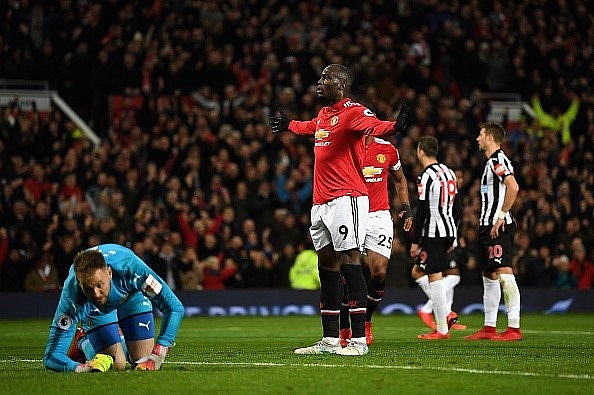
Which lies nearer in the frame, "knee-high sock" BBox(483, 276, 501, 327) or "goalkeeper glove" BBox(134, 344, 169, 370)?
"goalkeeper glove" BBox(134, 344, 169, 370)

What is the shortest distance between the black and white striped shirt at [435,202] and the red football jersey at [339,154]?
335 centimetres

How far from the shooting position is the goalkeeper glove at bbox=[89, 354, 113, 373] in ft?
29.5

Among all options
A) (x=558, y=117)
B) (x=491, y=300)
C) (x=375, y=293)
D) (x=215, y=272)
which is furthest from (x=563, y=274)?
(x=375, y=293)

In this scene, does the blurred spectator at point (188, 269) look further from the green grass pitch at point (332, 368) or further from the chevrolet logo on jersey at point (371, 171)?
the chevrolet logo on jersey at point (371, 171)

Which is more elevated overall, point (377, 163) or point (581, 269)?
point (377, 163)

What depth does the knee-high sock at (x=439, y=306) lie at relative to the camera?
14.0 m

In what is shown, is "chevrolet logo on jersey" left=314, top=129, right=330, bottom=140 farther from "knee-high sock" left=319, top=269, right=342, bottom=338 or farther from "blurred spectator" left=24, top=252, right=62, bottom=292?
"blurred spectator" left=24, top=252, right=62, bottom=292

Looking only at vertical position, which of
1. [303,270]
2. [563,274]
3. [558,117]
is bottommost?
[563,274]

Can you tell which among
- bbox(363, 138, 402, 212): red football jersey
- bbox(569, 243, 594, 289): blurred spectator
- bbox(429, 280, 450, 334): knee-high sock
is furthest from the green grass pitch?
bbox(569, 243, 594, 289): blurred spectator

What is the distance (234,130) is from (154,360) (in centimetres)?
1478

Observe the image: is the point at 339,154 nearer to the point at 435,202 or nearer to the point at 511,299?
the point at 435,202

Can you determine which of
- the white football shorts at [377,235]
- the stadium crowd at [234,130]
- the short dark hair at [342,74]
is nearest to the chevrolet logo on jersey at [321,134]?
the short dark hair at [342,74]

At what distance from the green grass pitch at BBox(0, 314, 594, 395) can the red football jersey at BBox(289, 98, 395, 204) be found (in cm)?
162

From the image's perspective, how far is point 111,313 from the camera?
9234 mm
